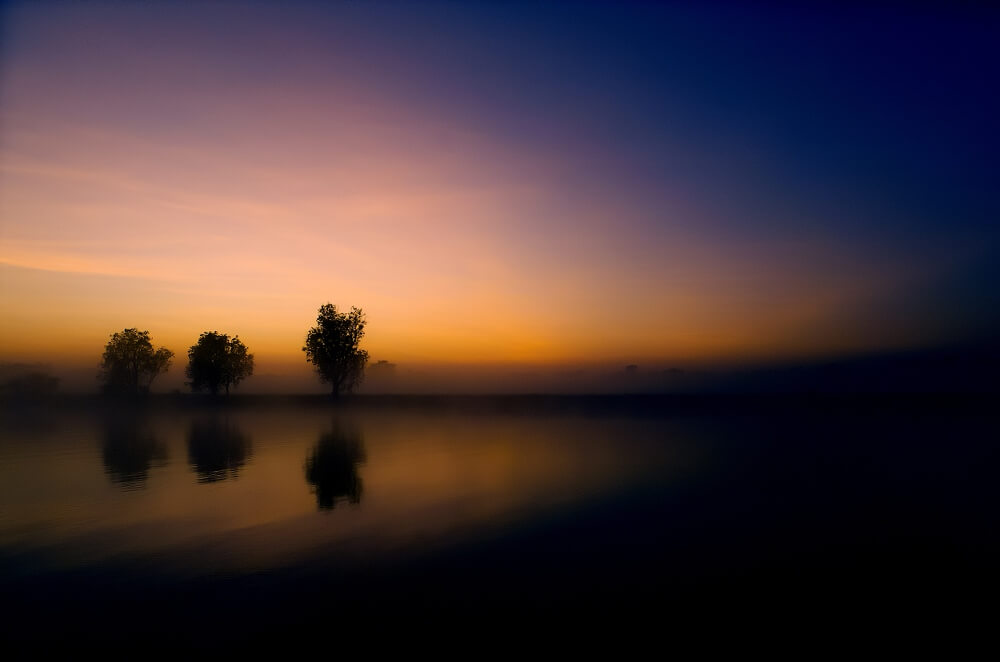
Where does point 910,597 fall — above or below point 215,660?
below

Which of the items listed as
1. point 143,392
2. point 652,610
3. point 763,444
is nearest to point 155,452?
point 652,610

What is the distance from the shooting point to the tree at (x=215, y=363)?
333 feet

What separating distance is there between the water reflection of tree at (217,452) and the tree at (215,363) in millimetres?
63605

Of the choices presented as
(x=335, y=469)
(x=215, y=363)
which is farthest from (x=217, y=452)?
(x=215, y=363)

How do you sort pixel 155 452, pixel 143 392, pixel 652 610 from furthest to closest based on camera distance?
1. pixel 143 392
2. pixel 155 452
3. pixel 652 610

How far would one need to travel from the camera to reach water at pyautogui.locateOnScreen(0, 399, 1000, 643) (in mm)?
10062

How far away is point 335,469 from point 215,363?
301 ft

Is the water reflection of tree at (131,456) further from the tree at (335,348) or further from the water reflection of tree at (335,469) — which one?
the tree at (335,348)

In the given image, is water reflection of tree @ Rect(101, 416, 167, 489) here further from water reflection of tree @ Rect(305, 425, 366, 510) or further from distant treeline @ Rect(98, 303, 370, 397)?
distant treeline @ Rect(98, 303, 370, 397)

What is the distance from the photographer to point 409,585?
10656 millimetres

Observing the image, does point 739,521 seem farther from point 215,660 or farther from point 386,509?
point 215,660

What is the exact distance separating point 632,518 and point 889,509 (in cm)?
1005

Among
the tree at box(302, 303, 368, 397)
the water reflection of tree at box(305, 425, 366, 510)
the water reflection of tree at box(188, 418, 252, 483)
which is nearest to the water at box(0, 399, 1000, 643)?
the water reflection of tree at box(305, 425, 366, 510)

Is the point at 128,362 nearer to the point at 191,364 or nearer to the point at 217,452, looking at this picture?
the point at 191,364
